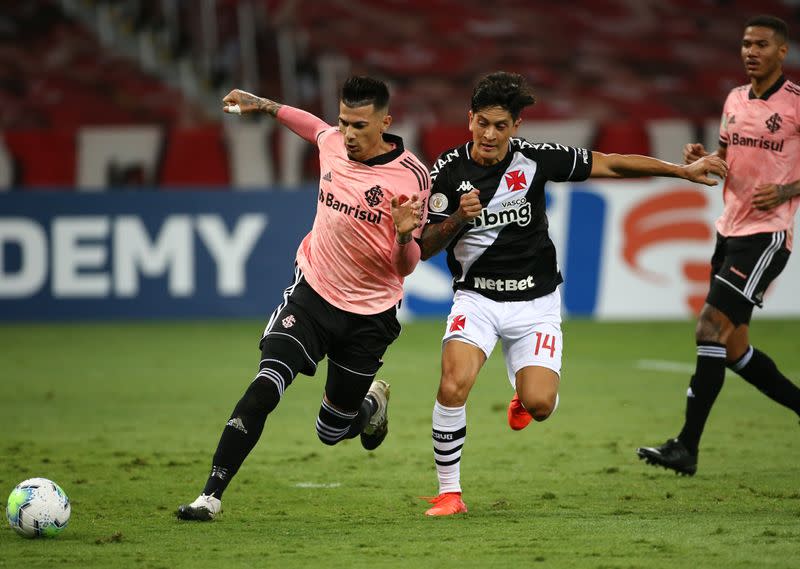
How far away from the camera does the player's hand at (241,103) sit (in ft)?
24.2

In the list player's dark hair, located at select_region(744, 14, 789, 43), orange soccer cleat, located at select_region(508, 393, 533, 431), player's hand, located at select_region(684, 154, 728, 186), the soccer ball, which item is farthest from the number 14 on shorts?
the soccer ball

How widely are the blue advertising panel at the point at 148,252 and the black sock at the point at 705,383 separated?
9.37m

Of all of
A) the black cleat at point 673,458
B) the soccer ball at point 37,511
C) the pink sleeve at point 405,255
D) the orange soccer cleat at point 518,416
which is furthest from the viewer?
the black cleat at point 673,458

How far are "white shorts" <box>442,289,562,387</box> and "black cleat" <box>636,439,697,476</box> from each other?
1033 millimetres

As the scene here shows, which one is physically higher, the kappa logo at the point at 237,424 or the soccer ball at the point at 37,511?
the kappa logo at the point at 237,424

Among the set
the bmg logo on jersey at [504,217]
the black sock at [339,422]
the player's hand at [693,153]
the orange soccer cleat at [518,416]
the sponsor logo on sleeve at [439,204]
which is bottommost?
the black sock at [339,422]

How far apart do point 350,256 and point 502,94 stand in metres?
1.20

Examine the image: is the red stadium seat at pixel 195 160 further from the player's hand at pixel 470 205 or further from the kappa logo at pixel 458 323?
the player's hand at pixel 470 205

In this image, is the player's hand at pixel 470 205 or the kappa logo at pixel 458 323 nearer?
the player's hand at pixel 470 205

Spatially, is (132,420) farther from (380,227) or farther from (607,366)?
(607,366)

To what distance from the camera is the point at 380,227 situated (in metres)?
7.02

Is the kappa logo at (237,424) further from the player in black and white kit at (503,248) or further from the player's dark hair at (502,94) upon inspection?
the player's dark hair at (502,94)

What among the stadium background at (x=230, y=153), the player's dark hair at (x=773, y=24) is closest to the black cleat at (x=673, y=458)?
the player's dark hair at (x=773, y=24)

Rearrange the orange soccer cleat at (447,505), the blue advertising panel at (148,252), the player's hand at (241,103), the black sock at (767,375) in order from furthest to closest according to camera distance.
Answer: the blue advertising panel at (148,252) → the black sock at (767,375) → the player's hand at (241,103) → the orange soccer cleat at (447,505)
